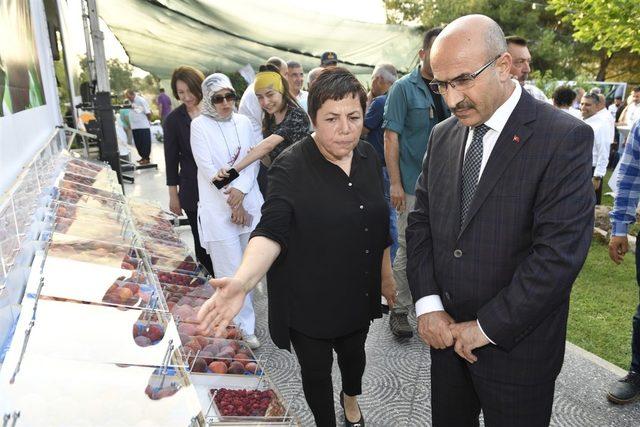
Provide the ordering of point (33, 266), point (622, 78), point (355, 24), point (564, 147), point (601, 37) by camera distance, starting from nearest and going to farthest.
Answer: point (564, 147) < point (33, 266) < point (601, 37) < point (355, 24) < point (622, 78)

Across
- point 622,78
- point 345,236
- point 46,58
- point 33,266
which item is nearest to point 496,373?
point 345,236

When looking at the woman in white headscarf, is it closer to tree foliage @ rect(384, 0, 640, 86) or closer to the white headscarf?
the white headscarf

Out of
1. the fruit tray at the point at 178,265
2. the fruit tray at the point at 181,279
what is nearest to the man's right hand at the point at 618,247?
the fruit tray at the point at 181,279

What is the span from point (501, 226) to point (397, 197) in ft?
6.47

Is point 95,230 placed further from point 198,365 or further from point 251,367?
point 251,367

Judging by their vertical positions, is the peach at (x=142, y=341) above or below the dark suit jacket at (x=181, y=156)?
below

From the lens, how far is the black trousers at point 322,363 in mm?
2045

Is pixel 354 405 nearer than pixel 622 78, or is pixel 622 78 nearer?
pixel 354 405

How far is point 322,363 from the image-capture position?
206 centimetres

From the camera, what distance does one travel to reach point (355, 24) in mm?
8594

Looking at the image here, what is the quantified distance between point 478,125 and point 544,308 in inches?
24.6

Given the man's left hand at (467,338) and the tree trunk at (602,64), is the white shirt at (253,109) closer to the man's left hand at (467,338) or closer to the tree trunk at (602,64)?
the man's left hand at (467,338)

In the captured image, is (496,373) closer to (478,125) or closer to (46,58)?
(478,125)

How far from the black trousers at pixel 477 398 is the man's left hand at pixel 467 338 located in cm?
11
